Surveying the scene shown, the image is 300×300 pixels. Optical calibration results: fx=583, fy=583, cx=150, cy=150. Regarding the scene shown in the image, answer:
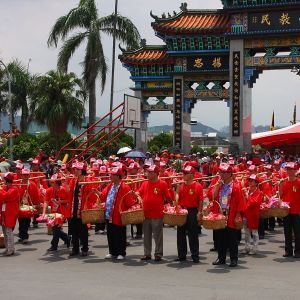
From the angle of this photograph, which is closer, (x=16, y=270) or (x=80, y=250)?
(x=16, y=270)

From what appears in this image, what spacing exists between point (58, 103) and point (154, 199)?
23.9 m

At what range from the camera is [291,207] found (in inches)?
429

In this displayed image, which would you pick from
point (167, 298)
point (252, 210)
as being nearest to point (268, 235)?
point (252, 210)

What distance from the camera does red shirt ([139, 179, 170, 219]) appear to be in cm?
1044

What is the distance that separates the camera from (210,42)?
30375 mm

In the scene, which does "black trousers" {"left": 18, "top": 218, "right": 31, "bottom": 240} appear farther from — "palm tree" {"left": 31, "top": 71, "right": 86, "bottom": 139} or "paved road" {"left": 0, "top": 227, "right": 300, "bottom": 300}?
"palm tree" {"left": 31, "top": 71, "right": 86, "bottom": 139}

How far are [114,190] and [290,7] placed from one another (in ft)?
66.0

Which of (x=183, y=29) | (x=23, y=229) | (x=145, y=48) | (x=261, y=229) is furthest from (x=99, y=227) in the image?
(x=145, y=48)

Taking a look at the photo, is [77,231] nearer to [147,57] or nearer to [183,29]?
[183,29]

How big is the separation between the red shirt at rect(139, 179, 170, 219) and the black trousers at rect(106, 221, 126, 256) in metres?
0.59

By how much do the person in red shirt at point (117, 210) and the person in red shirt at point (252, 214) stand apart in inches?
89.0

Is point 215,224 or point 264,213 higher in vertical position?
point 264,213

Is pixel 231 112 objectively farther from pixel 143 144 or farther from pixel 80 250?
pixel 80 250

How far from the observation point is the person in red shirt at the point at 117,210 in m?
10.5
